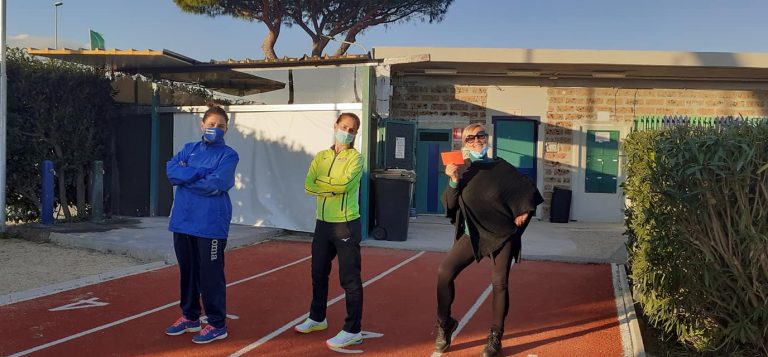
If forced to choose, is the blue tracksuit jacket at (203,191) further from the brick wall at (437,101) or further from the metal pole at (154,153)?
the brick wall at (437,101)

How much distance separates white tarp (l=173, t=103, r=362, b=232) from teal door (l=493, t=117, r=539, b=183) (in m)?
4.95

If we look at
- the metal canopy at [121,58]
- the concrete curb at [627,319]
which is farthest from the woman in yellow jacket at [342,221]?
the metal canopy at [121,58]

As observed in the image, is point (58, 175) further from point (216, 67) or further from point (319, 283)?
point (319, 283)

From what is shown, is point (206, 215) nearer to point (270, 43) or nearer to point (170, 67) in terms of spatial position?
point (170, 67)

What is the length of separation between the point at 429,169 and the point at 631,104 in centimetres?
485

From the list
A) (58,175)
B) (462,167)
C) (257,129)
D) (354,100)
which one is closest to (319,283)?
(462,167)

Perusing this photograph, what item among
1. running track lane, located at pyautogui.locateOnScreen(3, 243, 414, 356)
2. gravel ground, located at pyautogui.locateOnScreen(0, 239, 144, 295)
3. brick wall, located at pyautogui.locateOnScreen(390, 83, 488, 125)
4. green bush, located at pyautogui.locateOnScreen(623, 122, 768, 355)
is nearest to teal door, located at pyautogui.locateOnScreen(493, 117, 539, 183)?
brick wall, located at pyautogui.locateOnScreen(390, 83, 488, 125)

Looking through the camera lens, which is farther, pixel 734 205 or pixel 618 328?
pixel 618 328

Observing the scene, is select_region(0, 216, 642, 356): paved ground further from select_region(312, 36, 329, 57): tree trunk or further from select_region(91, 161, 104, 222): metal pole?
select_region(312, 36, 329, 57): tree trunk

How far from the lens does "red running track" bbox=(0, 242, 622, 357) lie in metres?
4.88

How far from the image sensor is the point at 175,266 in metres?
8.24

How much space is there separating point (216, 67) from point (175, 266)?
15.1 ft

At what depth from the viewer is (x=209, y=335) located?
4.91 metres

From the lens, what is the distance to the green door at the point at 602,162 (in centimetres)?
1439
